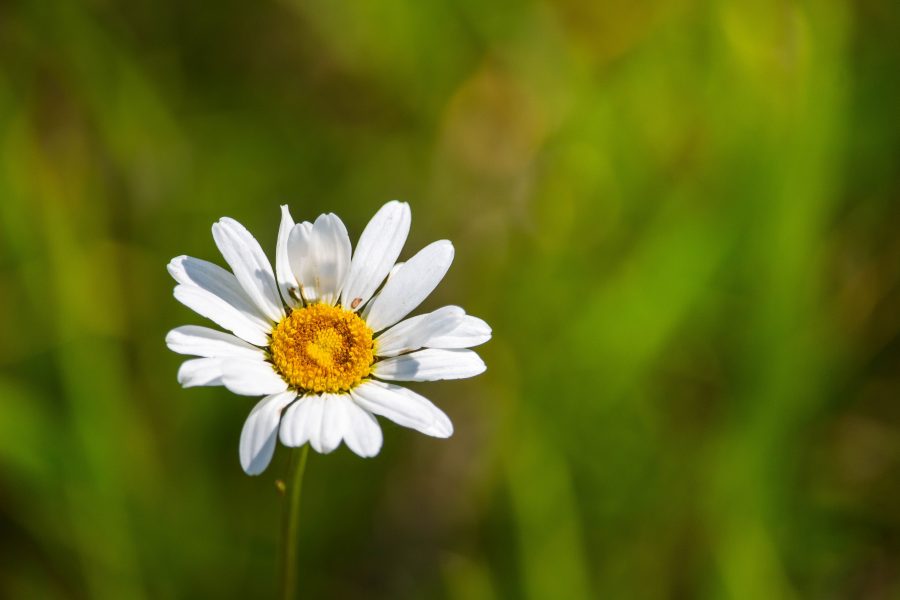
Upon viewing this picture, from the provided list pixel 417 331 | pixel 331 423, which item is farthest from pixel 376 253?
pixel 331 423

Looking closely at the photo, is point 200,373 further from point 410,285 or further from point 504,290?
point 504,290

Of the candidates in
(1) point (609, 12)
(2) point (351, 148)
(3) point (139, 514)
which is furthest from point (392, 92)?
(3) point (139, 514)

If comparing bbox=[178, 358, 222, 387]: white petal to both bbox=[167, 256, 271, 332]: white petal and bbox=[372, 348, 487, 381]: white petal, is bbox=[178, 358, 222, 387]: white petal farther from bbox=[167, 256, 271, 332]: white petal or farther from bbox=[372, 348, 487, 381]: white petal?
bbox=[372, 348, 487, 381]: white petal

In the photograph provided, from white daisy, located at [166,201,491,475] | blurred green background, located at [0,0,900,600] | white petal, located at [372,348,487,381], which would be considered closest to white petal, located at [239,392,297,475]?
white daisy, located at [166,201,491,475]

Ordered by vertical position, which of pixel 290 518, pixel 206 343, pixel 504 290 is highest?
pixel 504 290

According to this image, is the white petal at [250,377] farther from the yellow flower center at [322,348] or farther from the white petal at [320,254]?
the white petal at [320,254]

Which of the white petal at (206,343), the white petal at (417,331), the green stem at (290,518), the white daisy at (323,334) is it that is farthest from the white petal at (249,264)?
the green stem at (290,518)

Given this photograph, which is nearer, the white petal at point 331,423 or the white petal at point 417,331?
the white petal at point 331,423
